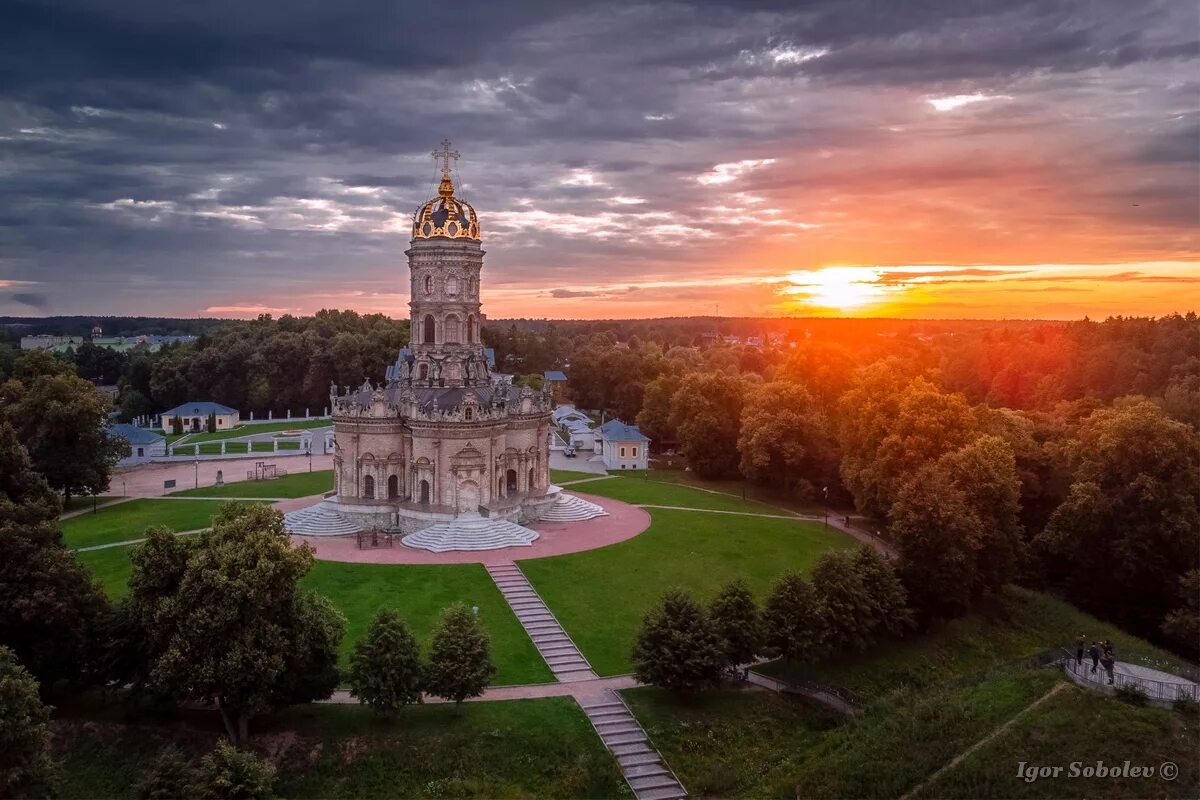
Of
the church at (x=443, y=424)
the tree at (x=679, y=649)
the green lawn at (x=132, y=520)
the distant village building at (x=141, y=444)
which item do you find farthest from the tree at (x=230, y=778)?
the distant village building at (x=141, y=444)

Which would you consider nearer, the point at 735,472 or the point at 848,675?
the point at 848,675

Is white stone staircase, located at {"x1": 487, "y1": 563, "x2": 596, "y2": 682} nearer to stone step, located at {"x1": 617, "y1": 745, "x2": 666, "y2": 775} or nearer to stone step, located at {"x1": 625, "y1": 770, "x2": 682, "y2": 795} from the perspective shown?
stone step, located at {"x1": 617, "y1": 745, "x2": 666, "y2": 775}

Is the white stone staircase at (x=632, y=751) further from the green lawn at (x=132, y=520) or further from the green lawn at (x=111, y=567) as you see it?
the green lawn at (x=132, y=520)

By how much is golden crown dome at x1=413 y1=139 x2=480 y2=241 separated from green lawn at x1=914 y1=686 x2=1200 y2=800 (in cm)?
3638

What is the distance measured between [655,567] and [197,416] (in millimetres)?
64734

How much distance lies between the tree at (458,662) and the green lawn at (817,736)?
5.16 metres

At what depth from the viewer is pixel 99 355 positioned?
360ft

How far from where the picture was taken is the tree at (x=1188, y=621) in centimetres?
3047

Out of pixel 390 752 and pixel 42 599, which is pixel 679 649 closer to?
pixel 390 752

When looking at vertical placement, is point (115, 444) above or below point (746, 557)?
above

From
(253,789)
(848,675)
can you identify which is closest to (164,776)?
(253,789)

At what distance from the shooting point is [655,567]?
38375 millimetres

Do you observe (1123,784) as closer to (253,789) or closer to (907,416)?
(253,789)

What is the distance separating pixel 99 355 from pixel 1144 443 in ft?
392
